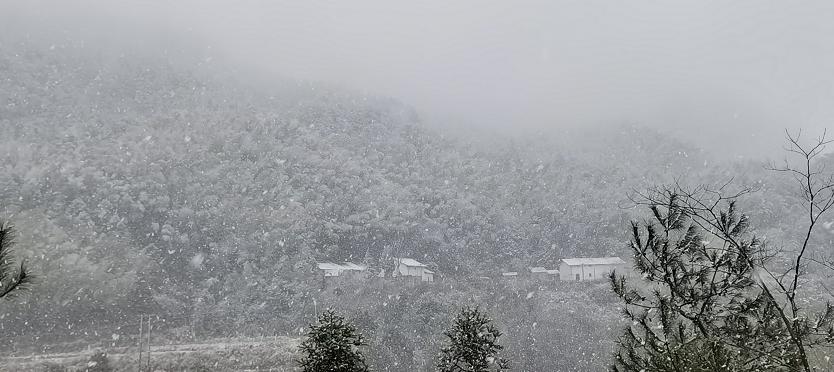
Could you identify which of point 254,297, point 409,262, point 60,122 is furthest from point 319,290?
point 60,122

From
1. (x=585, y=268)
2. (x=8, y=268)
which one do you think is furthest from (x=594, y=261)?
(x=8, y=268)

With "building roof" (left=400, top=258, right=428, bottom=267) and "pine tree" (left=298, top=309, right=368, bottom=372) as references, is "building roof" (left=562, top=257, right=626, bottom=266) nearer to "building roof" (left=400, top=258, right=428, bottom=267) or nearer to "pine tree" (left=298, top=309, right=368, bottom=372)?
"building roof" (left=400, top=258, right=428, bottom=267)

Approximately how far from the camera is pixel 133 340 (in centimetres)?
3906

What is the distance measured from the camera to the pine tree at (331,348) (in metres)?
17.1

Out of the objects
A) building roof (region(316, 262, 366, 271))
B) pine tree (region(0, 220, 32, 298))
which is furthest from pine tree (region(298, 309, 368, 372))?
building roof (region(316, 262, 366, 271))

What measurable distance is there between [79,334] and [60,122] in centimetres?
4546

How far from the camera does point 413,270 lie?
59.2 meters

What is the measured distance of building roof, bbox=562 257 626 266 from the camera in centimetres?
6250

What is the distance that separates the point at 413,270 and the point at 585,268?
2133cm

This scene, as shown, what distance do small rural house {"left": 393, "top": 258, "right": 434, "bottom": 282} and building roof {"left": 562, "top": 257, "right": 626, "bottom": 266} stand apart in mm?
17420

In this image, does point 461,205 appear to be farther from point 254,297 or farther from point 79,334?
point 79,334

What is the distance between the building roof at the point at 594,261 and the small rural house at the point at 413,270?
57.2ft

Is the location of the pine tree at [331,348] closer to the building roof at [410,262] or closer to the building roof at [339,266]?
the building roof at [339,266]

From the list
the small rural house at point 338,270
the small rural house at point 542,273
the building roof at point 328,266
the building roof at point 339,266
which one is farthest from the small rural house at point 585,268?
the building roof at point 328,266
